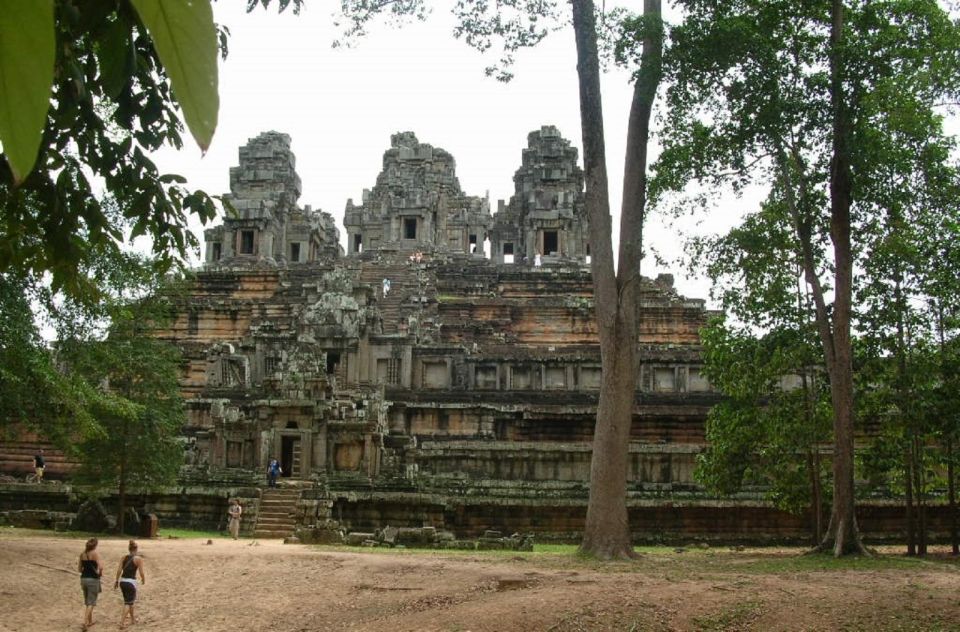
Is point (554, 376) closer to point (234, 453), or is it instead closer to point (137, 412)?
point (234, 453)

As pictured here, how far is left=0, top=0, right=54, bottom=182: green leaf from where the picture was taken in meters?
0.79

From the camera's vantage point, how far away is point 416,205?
5253 centimetres

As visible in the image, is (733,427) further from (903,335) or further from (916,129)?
(916,129)

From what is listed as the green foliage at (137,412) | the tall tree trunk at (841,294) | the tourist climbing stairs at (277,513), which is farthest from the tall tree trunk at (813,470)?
the green foliage at (137,412)

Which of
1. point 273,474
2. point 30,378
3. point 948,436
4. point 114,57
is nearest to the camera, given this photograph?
point 114,57

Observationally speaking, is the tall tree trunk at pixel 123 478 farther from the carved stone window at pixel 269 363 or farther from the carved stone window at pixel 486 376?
the carved stone window at pixel 486 376

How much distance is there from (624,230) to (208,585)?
8575mm

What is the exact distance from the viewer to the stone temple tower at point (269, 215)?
5016cm

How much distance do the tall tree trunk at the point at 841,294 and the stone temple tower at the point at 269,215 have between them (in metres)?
37.5

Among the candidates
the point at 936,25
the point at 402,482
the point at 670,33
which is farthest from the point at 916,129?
the point at 402,482

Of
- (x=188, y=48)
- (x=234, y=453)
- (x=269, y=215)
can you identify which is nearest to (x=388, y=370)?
(x=234, y=453)

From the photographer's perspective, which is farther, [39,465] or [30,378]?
[39,465]

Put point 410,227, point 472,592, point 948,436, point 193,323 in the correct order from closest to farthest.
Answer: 1. point 472,592
2. point 948,436
3. point 193,323
4. point 410,227

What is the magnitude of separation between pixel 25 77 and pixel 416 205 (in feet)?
171
